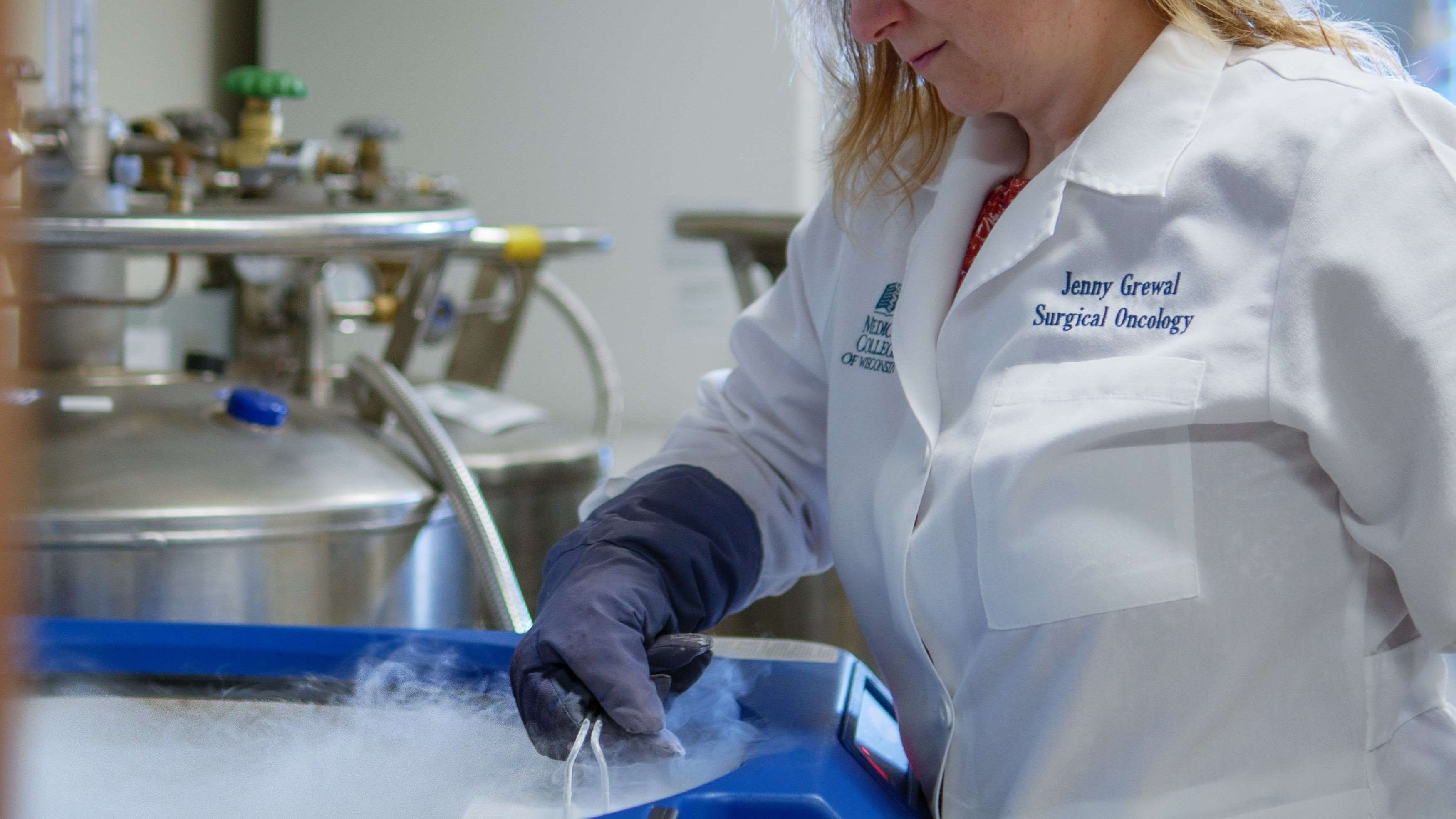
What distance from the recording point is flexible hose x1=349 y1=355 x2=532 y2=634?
1179 mm

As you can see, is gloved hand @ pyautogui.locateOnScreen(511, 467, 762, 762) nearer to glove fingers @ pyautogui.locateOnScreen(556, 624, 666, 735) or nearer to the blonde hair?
glove fingers @ pyautogui.locateOnScreen(556, 624, 666, 735)

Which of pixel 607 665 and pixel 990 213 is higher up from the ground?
pixel 990 213

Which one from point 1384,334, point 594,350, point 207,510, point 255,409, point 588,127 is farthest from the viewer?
point 588,127

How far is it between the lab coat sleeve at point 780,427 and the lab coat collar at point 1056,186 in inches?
4.5

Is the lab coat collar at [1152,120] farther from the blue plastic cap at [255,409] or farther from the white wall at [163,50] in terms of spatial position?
the white wall at [163,50]

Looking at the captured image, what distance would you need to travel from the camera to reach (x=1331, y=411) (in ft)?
2.11

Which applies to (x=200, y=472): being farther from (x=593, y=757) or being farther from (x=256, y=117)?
(x=593, y=757)

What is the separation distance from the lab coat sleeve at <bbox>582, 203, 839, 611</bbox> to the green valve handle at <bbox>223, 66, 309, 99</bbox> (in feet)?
2.71

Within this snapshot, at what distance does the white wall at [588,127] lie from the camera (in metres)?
2.88

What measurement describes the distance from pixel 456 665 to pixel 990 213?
0.46m

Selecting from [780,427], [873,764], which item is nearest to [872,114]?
[780,427]

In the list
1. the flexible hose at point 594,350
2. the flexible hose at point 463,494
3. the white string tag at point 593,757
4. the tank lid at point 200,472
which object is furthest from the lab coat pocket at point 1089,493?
the flexible hose at point 594,350

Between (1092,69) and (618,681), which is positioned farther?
(1092,69)

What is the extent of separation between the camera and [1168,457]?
678mm
